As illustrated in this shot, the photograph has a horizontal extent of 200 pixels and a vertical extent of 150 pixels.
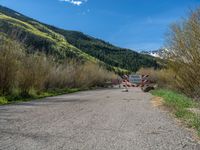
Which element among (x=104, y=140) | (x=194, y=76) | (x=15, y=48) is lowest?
(x=104, y=140)

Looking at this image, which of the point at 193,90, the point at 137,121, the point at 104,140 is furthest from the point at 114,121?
the point at 193,90

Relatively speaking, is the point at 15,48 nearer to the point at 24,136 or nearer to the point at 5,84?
the point at 5,84

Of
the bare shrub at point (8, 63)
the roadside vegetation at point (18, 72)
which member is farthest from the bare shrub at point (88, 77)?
the bare shrub at point (8, 63)

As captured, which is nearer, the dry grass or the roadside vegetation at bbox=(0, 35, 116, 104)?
the roadside vegetation at bbox=(0, 35, 116, 104)

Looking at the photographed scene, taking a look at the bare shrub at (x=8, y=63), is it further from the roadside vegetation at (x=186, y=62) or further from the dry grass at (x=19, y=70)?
the roadside vegetation at (x=186, y=62)

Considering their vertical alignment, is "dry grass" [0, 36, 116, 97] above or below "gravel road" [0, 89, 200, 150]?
above

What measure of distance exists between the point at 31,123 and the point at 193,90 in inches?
555

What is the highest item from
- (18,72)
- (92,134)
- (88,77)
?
(88,77)

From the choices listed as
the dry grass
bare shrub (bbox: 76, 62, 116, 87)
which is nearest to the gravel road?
the dry grass

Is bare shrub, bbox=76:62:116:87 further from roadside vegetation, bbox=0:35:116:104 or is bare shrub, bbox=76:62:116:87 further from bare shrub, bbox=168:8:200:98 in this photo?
bare shrub, bbox=168:8:200:98

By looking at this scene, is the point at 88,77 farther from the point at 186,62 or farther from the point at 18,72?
the point at 186,62

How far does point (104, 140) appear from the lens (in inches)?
363

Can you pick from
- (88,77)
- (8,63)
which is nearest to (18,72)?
(8,63)

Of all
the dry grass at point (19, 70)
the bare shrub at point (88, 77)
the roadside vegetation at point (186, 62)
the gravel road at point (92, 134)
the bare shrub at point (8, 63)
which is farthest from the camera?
the bare shrub at point (88, 77)
